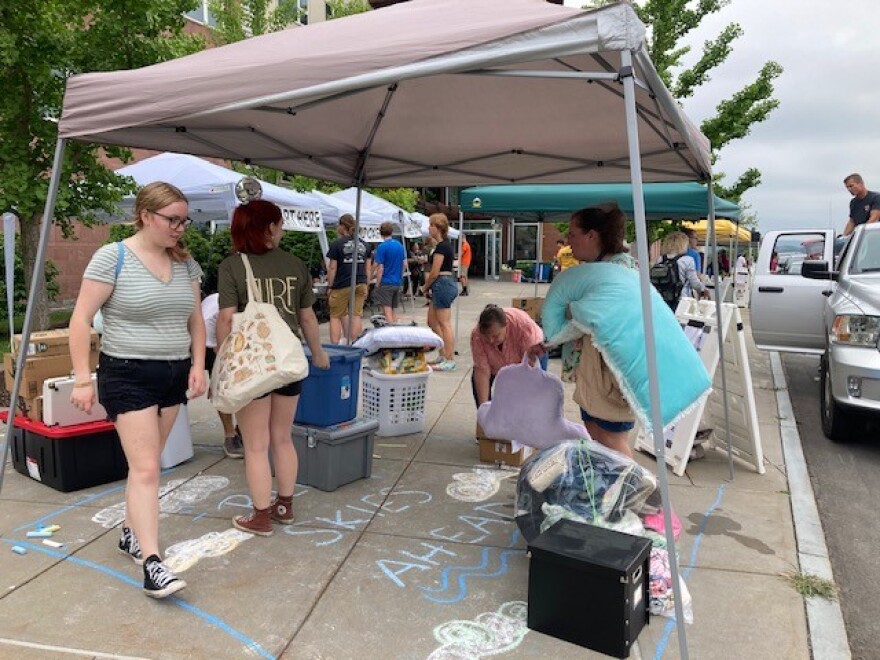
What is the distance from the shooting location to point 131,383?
2.87 m

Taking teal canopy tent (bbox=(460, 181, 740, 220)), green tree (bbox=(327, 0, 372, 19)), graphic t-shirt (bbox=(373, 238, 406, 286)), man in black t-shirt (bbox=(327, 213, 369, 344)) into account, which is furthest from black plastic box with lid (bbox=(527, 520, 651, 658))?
green tree (bbox=(327, 0, 372, 19))

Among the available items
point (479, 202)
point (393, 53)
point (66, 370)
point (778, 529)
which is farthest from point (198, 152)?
point (479, 202)

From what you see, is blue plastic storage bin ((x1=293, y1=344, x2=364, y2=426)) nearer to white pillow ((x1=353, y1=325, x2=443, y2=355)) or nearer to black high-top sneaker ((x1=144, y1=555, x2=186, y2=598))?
white pillow ((x1=353, y1=325, x2=443, y2=355))

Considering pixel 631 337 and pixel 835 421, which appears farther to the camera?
pixel 835 421

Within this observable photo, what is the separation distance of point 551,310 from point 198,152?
2.83 m

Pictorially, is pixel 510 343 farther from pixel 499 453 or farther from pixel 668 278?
pixel 668 278

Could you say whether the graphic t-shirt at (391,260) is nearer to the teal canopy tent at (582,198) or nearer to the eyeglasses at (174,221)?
the teal canopy tent at (582,198)

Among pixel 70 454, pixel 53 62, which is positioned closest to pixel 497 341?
pixel 70 454

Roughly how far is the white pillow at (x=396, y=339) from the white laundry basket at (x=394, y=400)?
0.26 meters

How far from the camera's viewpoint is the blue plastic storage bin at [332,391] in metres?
4.12

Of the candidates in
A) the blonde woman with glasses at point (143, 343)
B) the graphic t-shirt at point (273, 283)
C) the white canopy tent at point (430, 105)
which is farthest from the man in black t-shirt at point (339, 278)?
the blonde woman with glasses at point (143, 343)

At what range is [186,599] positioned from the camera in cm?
298

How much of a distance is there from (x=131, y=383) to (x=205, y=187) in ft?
22.5

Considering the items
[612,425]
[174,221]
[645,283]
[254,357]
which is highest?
[174,221]
